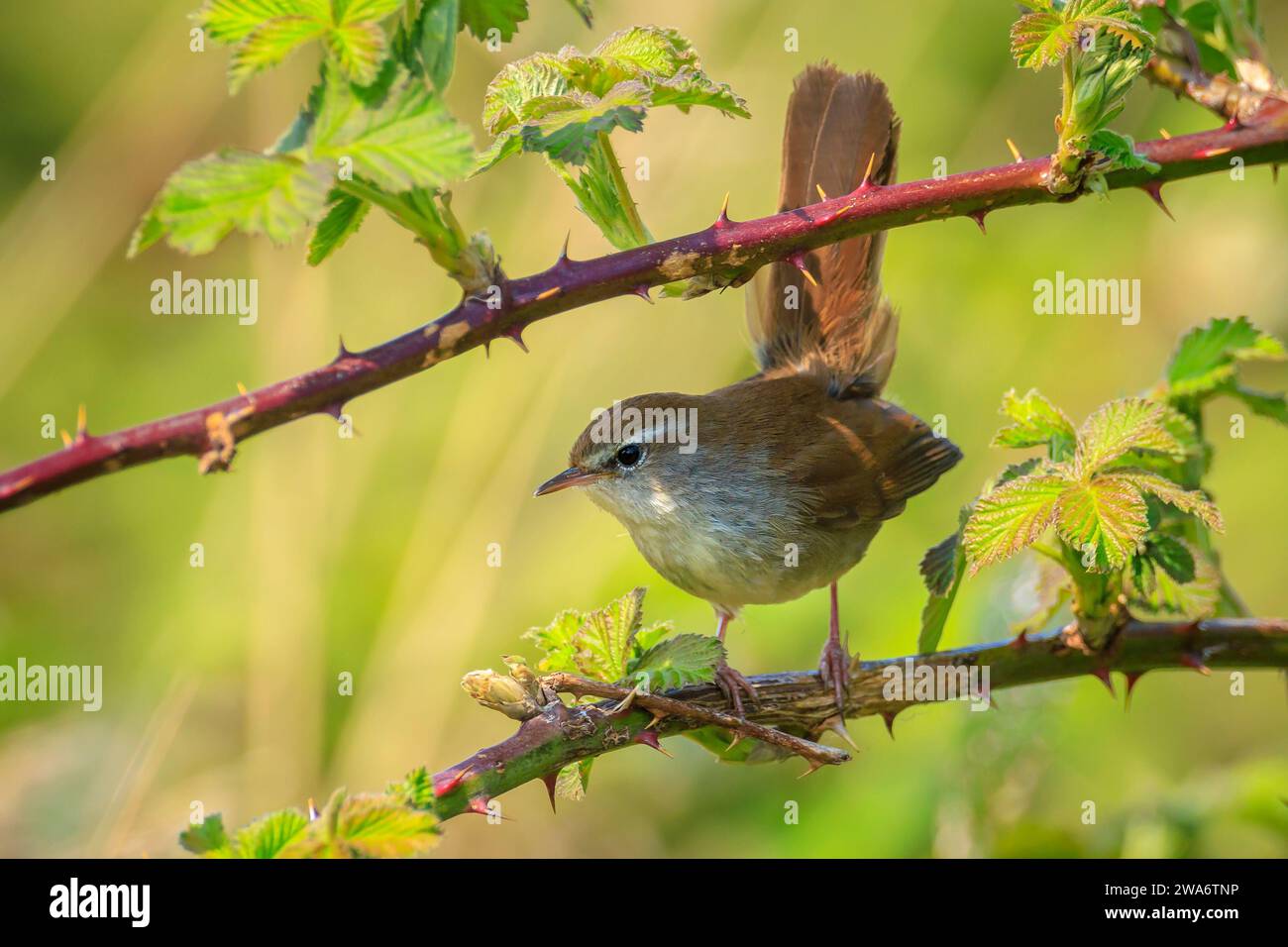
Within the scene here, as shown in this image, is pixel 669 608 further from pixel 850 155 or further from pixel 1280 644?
pixel 1280 644

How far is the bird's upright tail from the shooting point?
3.26 metres

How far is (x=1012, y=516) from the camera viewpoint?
2.22 metres

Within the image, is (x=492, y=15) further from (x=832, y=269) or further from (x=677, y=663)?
(x=832, y=269)

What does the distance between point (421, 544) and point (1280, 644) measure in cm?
326

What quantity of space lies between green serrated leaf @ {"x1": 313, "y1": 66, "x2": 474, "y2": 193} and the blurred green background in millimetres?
2545

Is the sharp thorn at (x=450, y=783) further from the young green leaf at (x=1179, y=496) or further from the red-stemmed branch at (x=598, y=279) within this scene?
the young green leaf at (x=1179, y=496)

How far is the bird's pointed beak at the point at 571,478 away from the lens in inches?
147

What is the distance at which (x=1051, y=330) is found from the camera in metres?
5.25

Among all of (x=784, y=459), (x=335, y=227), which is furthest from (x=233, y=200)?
(x=784, y=459)

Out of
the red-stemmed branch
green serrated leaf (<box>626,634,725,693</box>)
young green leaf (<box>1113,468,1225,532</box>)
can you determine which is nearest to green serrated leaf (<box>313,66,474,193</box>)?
the red-stemmed branch

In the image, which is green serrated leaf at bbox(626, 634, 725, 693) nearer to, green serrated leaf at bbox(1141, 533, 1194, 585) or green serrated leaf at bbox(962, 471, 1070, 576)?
green serrated leaf at bbox(962, 471, 1070, 576)

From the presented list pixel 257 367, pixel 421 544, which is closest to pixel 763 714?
pixel 421 544

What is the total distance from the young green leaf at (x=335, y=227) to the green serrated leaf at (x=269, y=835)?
86cm

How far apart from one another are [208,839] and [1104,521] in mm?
1536
